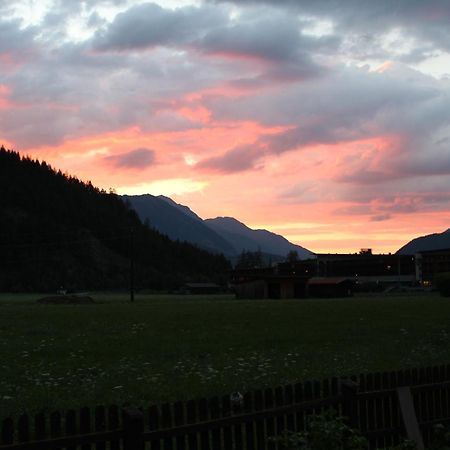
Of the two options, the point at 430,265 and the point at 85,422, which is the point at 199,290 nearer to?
the point at 430,265

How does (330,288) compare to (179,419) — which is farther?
(330,288)

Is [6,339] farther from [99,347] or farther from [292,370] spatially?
[292,370]

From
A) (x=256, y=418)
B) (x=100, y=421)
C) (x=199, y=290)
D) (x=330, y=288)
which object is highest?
(x=100, y=421)

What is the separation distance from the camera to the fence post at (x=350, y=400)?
8453 millimetres

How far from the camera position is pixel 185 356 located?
19984mm

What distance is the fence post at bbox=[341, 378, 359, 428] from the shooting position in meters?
8.45

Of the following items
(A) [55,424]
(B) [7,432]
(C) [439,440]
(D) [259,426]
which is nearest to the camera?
(B) [7,432]

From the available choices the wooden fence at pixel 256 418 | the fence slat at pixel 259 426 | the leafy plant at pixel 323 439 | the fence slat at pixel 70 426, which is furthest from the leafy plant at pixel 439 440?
the fence slat at pixel 70 426

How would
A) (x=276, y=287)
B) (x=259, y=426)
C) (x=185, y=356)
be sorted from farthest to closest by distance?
(x=276, y=287) → (x=185, y=356) → (x=259, y=426)

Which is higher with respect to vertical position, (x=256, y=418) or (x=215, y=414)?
(x=215, y=414)

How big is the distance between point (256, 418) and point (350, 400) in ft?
5.47

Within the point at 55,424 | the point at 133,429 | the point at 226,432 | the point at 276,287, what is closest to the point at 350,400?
the point at 226,432

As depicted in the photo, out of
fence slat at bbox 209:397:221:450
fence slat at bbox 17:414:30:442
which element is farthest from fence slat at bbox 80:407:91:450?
fence slat at bbox 209:397:221:450

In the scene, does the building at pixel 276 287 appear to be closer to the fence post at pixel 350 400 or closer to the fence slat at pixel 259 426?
the fence post at pixel 350 400
